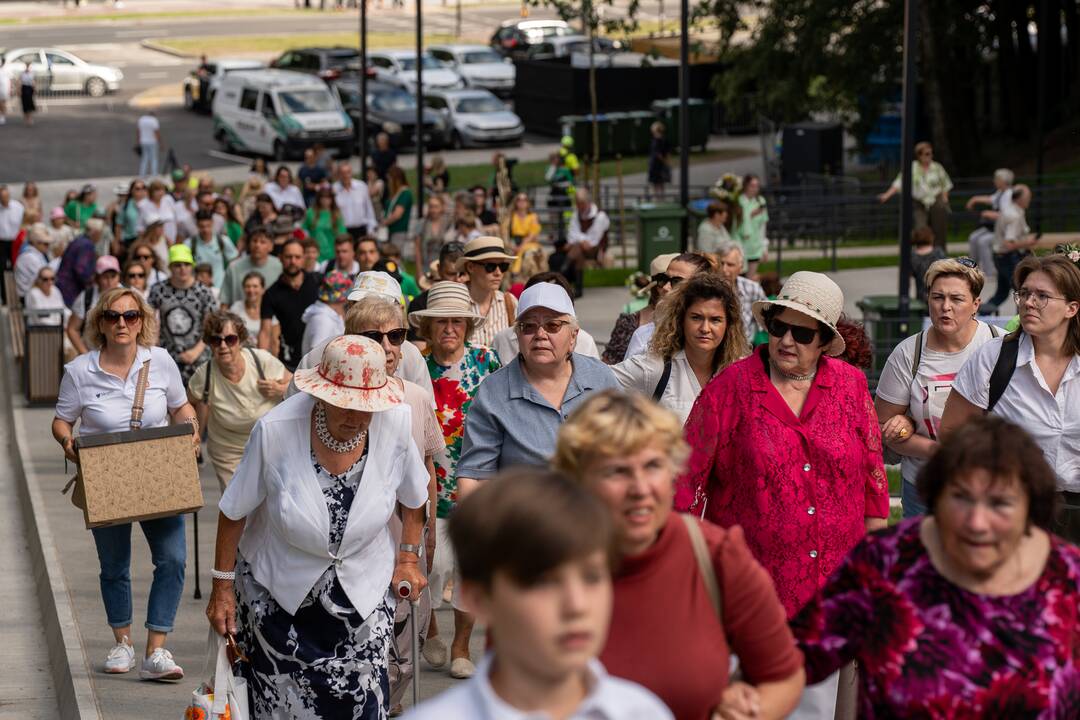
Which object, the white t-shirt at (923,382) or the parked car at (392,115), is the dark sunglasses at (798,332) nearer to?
the white t-shirt at (923,382)

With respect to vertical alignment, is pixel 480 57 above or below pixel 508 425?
above

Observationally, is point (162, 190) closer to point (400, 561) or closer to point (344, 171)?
point (344, 171)

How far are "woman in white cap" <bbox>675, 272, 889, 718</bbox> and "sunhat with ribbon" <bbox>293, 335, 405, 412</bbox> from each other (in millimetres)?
1031

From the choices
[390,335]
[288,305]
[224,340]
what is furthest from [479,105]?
[390,335]

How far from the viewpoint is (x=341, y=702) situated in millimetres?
6164

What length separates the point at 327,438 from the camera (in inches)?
235

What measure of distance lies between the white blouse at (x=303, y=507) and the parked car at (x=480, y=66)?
43472 mm

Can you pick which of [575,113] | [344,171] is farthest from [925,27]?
[344,171]

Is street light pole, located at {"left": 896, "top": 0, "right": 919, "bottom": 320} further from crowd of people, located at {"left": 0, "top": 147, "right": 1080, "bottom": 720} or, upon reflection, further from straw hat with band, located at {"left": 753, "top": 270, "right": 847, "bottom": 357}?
straw hat with band, located at {"left": 753, "top": 270, "right": 847, "bottom": 357}

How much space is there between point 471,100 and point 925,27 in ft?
42.4

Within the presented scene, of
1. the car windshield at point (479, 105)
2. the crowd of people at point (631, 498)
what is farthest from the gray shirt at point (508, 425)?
the car windshield at point (479, 105)

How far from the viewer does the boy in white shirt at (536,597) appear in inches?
122

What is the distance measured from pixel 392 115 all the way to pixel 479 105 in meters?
2.76

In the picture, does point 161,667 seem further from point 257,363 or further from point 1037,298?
point 1037,298
